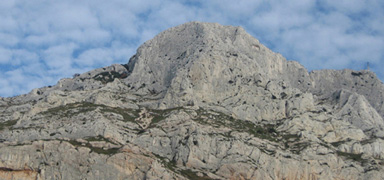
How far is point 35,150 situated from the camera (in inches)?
6166

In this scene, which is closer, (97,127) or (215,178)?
(215,178)

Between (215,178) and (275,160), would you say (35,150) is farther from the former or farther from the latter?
(275,160)

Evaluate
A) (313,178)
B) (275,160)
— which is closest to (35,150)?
(275,160)

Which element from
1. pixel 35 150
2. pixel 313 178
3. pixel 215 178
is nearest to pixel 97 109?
pixel 35 150

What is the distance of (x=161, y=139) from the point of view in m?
175

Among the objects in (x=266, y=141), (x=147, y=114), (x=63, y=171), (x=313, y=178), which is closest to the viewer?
(x=63, y=171)

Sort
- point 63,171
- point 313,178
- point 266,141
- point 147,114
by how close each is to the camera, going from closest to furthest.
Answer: point 63,171 < point 313,178 < point 266,141 < point 147,114

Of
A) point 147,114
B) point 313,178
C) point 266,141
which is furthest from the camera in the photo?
point 147,114

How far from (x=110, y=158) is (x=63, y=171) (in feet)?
39.9

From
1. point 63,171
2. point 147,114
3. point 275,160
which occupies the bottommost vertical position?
point 63,171

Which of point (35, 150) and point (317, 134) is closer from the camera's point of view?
point (35, 150)

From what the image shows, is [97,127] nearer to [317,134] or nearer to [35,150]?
[35,150]

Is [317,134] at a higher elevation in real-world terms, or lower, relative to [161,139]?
higher

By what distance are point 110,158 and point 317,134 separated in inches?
2926
